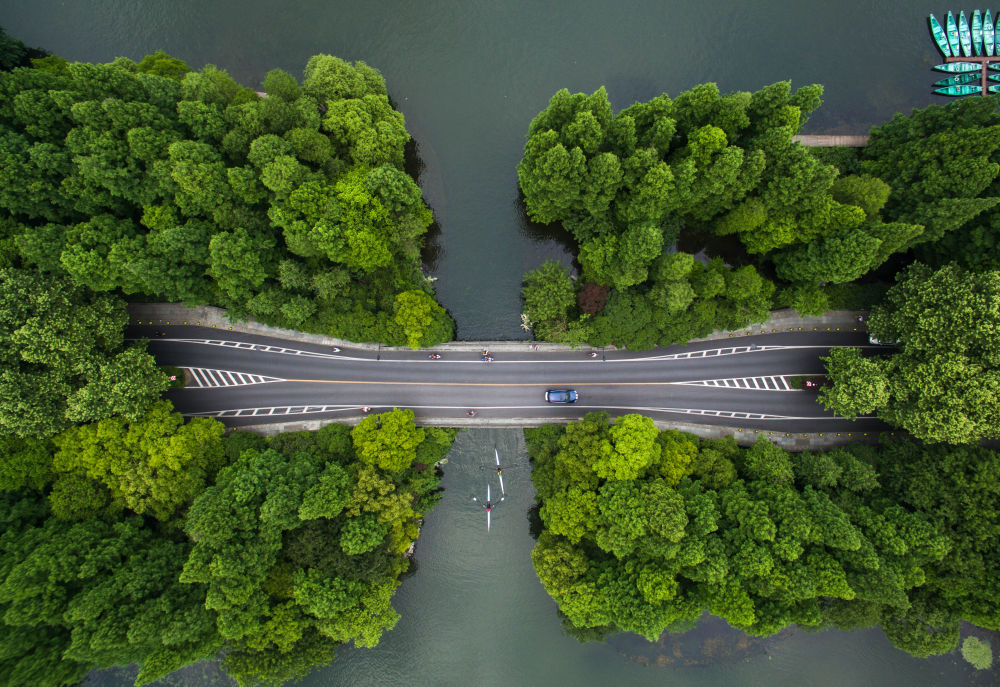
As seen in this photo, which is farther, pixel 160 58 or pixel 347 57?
pixel 347 57

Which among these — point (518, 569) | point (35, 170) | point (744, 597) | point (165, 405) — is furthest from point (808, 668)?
point (35, 170)

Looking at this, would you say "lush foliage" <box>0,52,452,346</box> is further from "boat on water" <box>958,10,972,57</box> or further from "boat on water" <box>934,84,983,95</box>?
"boat on water" <box>958,10,972,57</box>

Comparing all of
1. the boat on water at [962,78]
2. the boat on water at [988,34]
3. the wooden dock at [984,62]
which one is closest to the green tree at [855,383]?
the boat on water at [962,78]

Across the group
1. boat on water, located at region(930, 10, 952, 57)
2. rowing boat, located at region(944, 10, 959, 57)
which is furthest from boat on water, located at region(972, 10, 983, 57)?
boat on water, located at region(930, 10, 952, 57)

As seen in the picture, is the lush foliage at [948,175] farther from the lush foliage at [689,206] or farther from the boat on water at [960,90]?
the boat on water at [960,90]

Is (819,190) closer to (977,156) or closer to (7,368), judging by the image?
(977,156)

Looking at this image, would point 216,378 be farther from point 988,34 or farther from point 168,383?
point 988,34
